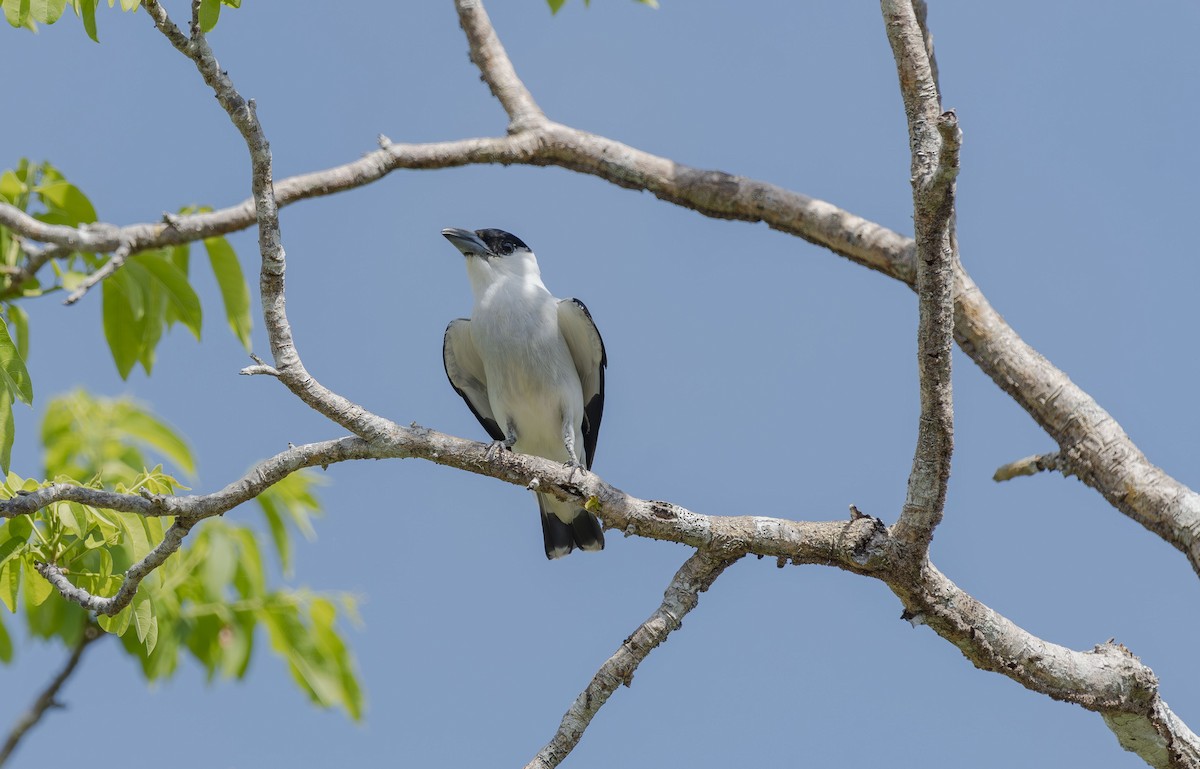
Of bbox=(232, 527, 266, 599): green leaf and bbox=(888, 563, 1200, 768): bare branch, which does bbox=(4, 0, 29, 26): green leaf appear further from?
bbox=(888, 563, 1200, 768): bare branch

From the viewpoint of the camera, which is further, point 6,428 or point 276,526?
point 276,526

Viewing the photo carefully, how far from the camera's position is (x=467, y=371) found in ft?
24.6

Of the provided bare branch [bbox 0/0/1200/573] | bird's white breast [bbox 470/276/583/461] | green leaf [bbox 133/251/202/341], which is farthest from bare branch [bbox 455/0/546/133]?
green leaf [bbox 133/251/202/341]

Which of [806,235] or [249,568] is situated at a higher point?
[806,235]

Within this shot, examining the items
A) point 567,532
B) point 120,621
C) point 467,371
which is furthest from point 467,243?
point 120,621

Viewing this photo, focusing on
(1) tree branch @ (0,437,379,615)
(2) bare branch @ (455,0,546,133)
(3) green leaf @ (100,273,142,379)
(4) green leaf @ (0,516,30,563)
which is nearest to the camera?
(1) tree branch @ (0,437,379,615)

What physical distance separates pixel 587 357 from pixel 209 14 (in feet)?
12.1

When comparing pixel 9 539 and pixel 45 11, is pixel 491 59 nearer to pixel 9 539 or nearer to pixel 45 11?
pixel 45 11

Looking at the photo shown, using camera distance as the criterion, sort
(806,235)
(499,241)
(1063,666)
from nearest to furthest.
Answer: (1063,666) < (806,235) < (499,241)

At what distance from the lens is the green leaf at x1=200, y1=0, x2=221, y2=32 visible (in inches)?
151

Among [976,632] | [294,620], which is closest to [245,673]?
[294,620]

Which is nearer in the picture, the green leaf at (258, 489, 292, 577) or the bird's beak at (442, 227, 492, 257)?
the green leaf at (258, 489, 292, 577)

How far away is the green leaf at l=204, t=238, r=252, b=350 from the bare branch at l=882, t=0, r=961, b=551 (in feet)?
10.4

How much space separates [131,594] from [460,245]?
429 centimetres
